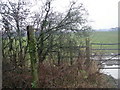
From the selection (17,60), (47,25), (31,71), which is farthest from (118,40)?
(17,60)

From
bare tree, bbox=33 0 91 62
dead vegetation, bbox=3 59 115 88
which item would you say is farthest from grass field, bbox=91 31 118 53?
dead vegetation, bbox=3 59 115 88

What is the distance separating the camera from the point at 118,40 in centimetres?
226

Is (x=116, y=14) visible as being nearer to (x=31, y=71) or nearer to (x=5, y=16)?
(x=31, y=71)

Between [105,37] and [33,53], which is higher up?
[105,37]

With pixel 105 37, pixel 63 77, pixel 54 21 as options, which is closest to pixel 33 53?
pixel 63 77

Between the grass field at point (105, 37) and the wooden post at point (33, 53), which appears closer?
the wooden post at point (33, 53)

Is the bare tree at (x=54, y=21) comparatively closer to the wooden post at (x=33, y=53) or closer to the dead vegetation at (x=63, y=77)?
the dead vegetation at (x=63, y=77)

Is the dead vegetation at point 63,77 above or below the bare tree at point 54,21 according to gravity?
below

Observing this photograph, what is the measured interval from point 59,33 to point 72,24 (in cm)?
22

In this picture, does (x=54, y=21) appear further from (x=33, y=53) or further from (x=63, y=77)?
(x=63, y=77)

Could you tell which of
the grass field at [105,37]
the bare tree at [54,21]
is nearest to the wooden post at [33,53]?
the bare tree at [54,21]

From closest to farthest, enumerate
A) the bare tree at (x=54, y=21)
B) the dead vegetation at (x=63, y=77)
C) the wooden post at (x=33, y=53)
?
the wooden post at (x=33, y=53), the dead vegetation at (x=63, y=77), the bare tree at (x=54, y=21)

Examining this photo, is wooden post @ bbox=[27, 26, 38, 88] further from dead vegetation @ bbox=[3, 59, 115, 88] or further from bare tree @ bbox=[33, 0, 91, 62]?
bare tree @ bbox=[33, 0, 91, 62]

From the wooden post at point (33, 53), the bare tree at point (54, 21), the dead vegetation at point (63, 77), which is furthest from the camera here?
the bare tree at point (54, 21)
